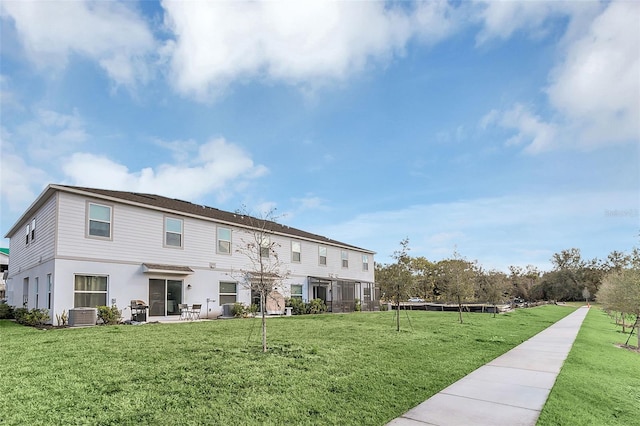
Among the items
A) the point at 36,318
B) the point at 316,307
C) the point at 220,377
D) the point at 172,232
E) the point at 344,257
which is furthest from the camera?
the point at 344,257

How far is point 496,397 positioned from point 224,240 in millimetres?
17502

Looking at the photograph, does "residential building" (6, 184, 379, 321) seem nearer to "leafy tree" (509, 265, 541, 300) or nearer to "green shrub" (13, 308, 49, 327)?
"green shrub" (13, 308, 49, 327)

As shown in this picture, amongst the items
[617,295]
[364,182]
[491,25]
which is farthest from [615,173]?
[364,182]

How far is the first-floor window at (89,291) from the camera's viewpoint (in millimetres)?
15445

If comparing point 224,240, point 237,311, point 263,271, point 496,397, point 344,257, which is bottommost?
point 496,397

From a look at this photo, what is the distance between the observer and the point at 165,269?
1778 centimetres

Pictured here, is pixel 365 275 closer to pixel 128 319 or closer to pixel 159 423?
pixel 128 319

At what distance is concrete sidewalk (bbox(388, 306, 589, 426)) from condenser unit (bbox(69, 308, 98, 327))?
13380 millimetres

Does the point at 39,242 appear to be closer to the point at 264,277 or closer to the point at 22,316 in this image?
the point at 22,316

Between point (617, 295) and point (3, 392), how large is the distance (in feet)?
→ 70.2

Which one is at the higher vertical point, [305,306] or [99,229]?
[99,229]

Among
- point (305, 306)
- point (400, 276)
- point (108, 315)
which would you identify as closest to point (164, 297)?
point (108, 315)

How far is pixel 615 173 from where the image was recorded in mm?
19750

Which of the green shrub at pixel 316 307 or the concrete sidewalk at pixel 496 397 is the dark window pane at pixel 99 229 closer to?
the green shrub at pixel 316 307
